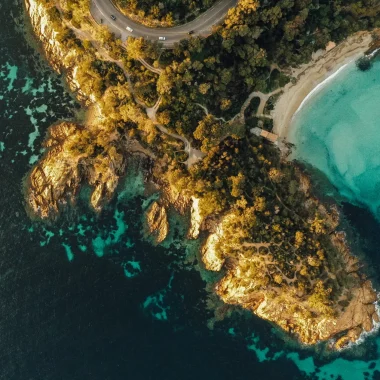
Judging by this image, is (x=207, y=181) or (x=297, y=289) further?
(x=297, y=289)

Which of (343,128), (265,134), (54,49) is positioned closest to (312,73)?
(343,128)

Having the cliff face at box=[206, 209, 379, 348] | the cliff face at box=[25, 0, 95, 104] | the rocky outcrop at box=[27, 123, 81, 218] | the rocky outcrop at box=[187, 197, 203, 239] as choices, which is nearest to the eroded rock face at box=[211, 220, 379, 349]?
the cliff face at box=[206, 209, 379, 348]

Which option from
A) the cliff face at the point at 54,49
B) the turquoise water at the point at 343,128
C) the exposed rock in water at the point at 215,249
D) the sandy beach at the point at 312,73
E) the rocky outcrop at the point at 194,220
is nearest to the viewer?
the cliff face at the point at 54,49

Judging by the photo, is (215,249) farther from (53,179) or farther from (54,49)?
(54,49)

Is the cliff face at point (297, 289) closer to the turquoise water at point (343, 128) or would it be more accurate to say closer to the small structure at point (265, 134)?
the turquoise water at point (343, 128)

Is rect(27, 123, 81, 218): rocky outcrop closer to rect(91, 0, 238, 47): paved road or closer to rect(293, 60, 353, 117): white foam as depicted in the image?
rect(91, 0, 238, 47): paved road

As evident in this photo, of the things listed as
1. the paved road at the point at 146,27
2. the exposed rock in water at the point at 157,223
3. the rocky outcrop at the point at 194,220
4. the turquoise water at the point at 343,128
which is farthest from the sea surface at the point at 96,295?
the turquoise water at the point at 343,128
